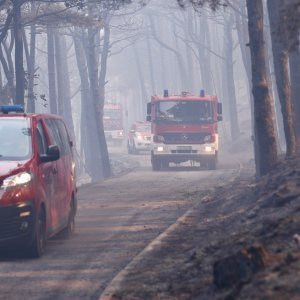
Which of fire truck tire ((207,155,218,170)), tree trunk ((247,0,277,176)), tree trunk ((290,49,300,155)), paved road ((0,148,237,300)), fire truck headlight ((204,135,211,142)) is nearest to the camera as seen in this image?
paved road ((0,148,237,300))

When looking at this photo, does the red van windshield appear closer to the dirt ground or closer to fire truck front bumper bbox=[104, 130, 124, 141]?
the dirt ground

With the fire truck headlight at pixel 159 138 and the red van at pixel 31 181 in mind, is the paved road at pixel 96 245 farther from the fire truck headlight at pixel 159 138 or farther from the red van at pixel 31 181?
the fire truck headlight at pixel 159 138

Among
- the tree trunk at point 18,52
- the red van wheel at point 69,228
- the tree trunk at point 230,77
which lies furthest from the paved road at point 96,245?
the tree trunk at point 230,77

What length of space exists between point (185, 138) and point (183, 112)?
1193mm

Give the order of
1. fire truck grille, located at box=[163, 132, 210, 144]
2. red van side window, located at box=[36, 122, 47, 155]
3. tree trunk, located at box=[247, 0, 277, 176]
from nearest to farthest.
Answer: red van side window, located at box=[36, 122, 47, 155] < tree trunk, located at box=[247, 0, 277, 176] < fire truck grille, located at box=[163, 132, 210, 144]

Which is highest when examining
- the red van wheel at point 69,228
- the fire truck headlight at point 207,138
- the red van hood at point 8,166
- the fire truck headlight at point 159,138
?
the red van hood at point 8,166

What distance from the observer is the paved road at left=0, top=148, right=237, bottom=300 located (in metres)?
11.0

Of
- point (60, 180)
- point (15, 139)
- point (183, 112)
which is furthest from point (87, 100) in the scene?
point (15, 139)

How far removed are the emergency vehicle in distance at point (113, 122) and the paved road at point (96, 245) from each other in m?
55.7

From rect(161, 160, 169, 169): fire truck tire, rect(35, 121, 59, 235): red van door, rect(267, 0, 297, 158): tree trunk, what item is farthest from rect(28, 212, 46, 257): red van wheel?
rect(161, 160, 169, 169): fire truck tire

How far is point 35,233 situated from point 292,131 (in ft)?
41.6

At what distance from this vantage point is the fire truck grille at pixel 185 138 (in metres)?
39.4

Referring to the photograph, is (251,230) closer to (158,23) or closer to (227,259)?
(227,259)

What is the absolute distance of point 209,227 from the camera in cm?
1596
